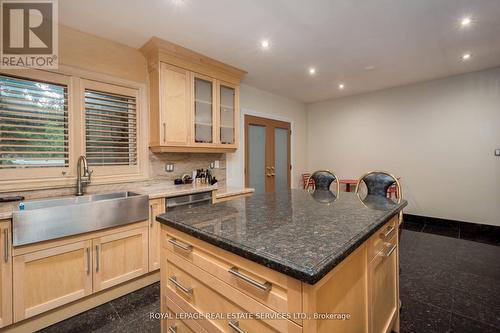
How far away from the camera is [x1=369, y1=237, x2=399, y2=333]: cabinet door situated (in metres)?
1.19

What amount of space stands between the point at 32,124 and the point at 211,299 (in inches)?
91.1

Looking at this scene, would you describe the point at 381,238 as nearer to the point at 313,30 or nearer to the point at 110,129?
the point at 313,30

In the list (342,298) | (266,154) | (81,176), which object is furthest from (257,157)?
(342,298)

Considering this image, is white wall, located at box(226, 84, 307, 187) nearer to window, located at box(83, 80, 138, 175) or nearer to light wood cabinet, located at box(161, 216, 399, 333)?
window, located at box(83, 80, 138, 175)

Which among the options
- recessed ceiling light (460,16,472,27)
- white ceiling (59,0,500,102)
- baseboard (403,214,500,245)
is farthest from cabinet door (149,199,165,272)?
baseboard (403,214,500,245)

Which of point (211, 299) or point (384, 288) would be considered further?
point (384, 288)

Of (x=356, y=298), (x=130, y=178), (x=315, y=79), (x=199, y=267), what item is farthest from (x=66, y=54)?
(x=315, y=79)

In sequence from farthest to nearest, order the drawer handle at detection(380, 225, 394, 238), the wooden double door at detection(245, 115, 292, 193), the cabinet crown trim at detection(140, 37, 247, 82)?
1. the wooden double door at detection(245, 115, 292, 193)
2. the cabinet crown trim at detection(140, 37, 247, 82)
3. the drawer handle at detection(380, 225, 394, 238)

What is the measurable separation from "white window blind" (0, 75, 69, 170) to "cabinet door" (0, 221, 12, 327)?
29.9 inches

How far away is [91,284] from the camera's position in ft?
6.22

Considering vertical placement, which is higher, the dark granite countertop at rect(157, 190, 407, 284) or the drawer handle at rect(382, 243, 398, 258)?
the dark granite countertop at rect(157, 190, 407, 284)

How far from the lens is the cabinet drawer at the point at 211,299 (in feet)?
2.64

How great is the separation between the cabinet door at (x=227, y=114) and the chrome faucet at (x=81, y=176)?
1557 millimetres

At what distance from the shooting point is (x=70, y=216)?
1756 millimetres
